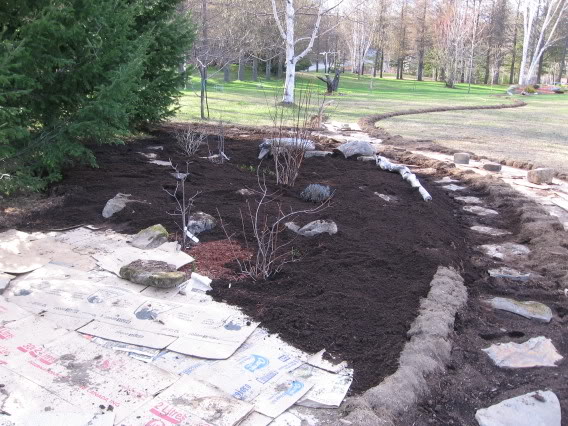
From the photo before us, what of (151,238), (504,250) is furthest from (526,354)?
(151,238)

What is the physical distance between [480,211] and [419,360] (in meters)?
3.56

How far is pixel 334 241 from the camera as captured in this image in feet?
12.8

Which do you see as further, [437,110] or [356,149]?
[437,110]

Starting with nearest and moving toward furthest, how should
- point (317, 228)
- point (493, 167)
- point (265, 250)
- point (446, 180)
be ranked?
point (265, 250) → point (317, 228) → point (446, 180) → point (493, 167)

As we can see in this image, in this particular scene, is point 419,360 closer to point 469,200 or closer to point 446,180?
point 469,200

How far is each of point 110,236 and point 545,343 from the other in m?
3.04

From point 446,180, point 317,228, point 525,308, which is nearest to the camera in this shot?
point 525,308

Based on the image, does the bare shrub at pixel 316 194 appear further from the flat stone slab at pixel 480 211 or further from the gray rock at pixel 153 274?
the gray rock at pixel 153 274

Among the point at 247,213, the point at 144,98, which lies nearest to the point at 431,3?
the point at 144,98

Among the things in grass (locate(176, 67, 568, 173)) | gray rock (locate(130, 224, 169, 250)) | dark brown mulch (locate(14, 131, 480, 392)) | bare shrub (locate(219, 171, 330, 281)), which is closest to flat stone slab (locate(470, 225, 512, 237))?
dark brown mulch (locate(14, 131, 480, 392))

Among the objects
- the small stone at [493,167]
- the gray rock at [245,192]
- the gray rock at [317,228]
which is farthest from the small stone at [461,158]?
the gray rock at [317,228]

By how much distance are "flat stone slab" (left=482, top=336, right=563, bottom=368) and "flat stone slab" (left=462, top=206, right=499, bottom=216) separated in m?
2.80

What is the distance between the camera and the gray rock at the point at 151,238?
3.83m

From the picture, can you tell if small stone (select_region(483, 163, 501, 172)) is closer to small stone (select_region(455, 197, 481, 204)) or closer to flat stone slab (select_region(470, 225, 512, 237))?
small stone (select_region(455, 197, 481, 204))
